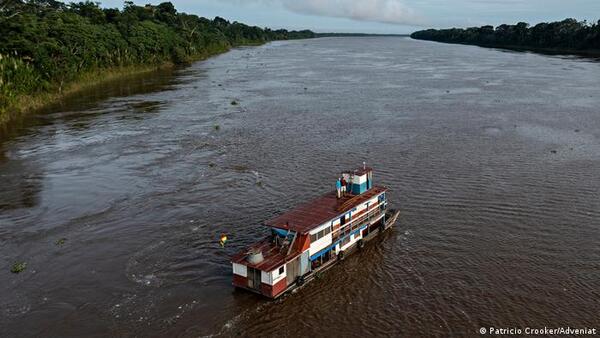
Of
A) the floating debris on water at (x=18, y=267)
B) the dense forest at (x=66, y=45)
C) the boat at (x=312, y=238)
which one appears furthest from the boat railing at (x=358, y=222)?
the dense forest at (x=66, y=45)

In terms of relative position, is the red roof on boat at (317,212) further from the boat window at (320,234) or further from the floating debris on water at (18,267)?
the floating debris on water at (18,267)

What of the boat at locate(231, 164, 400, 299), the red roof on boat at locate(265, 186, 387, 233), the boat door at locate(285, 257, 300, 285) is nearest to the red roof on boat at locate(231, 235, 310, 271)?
the boat at locate(231, 164, 400, 299)

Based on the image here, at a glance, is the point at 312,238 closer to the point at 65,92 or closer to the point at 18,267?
the point at 18,267

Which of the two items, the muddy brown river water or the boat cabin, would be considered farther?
the boat cabin

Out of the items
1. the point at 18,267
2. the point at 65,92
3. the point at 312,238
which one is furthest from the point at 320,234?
the point at 65,92

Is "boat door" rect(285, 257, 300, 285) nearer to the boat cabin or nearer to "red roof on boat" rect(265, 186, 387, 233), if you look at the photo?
the boat cabin

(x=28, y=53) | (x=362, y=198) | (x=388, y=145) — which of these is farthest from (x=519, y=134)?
(x=28, y=53)
